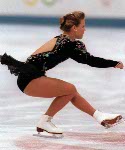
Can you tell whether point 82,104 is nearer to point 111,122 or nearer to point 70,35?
point 111,122

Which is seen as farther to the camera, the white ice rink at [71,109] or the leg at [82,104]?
the leg at [82,104]

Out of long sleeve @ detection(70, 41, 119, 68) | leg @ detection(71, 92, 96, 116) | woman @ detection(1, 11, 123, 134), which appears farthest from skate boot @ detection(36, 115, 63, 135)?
long sleeve @ detection(70, 41, 119, 68)

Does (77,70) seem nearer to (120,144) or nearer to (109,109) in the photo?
(109,109)

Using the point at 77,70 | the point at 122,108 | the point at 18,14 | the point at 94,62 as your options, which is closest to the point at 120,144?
the point at 94,62

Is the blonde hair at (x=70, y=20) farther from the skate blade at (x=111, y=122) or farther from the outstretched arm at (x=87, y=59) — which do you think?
the skate blade at (x=111, y=122)

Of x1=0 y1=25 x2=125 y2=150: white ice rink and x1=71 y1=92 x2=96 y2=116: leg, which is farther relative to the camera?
x1=71 y1=92 x2=96 y2=116: leg

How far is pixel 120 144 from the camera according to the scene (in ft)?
5.18

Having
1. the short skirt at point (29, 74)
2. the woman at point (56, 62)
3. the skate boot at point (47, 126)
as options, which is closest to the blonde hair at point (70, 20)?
the woman at point (56, 62)

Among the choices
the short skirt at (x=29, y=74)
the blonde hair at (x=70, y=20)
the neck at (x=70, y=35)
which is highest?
the blonde hair at (x=70, y=20)

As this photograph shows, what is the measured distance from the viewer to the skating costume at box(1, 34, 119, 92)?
165 cm

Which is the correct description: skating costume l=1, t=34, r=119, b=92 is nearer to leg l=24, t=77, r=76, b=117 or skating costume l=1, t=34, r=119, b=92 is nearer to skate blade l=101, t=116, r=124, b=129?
leg l=24, t=77, r=76, b=117

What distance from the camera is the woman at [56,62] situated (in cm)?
165

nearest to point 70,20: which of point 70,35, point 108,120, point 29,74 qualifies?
point 70,35

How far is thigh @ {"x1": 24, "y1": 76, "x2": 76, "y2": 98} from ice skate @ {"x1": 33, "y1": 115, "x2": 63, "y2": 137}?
81mm
